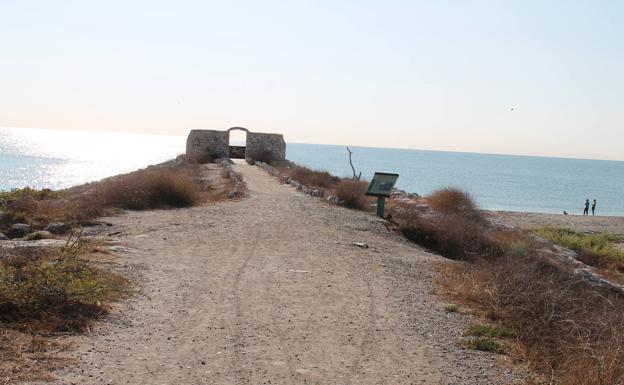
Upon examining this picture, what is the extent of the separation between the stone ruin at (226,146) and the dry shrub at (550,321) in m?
30.9

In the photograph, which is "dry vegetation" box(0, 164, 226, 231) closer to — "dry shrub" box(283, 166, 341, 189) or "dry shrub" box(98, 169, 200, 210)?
"dry shrub" box(98, 169, 200, 210)

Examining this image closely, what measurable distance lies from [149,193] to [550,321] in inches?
540

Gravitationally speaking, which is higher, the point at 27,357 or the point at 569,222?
the point at 27,357

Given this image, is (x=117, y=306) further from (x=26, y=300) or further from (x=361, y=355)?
(x=361, y=355)

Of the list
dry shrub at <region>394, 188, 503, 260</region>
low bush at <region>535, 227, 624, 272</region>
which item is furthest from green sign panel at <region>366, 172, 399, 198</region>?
low bush at <region>535, 227, 624, 272</region>

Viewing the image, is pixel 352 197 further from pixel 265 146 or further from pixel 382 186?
pixel 265 146

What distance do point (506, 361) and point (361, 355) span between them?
5.02 feet

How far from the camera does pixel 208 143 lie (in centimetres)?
4153

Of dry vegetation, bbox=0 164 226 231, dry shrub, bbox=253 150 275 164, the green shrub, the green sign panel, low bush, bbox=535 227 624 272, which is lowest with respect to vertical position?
low bush, bbox=535 227 624 272

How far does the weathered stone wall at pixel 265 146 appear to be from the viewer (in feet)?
141

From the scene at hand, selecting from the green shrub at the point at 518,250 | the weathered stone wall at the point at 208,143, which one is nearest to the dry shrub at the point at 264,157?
the weathered stone wall at the point at 208,143

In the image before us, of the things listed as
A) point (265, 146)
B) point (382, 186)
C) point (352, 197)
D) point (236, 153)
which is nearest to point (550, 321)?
point (382, 186)

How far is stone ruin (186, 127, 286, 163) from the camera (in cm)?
4128

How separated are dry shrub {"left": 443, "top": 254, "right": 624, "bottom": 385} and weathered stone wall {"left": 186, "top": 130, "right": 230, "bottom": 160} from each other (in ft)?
103
